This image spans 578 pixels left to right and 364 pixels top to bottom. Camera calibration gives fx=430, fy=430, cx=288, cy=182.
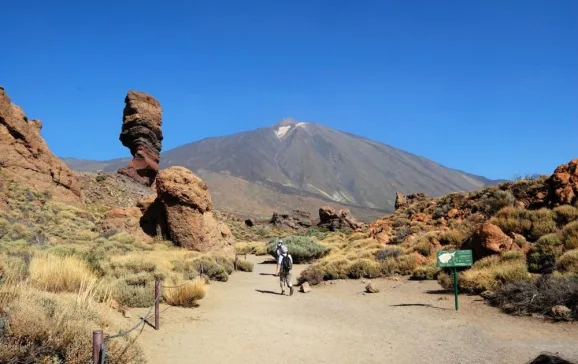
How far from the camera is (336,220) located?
51.7 m

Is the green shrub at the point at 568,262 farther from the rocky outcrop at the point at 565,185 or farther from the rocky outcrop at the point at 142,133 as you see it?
the rocky outcrop at the point at 142,133

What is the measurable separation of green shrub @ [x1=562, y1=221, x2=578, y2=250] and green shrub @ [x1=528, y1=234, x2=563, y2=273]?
0.50ft

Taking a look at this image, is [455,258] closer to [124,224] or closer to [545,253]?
[545,253]

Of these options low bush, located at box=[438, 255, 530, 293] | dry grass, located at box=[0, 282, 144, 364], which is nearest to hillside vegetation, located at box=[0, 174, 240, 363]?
dry grass, located at box=[0, 282, 144, 364]

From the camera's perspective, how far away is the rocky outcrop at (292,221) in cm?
5616

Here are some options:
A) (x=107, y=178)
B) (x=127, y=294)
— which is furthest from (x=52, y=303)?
(x=107, y=178)

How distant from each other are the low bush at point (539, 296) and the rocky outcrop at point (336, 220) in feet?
132

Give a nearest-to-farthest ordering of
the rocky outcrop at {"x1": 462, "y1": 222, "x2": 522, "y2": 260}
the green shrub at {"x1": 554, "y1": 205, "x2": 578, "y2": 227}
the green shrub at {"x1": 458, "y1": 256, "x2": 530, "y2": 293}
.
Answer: the green shrub at {"x1": 458, "y1": 256, "x2": 530, "y2": 293} → the rocky outcrop at {"x1": 462, "y1": 222, "x2": 522, "y2": 260} → the green shrub at {"x1": 554, "y1": 205, "x2": 578, "y2": 227}

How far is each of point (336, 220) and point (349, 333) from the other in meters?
43.3

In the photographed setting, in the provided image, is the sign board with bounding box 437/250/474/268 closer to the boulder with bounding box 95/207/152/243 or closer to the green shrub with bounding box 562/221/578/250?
the green shrub with bounding box 562/221/578/250

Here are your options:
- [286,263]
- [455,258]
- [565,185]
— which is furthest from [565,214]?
[286,263]

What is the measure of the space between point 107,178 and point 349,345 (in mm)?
41249

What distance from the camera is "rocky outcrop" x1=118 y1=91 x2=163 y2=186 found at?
44.2m

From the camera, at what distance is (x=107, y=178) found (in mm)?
43844
